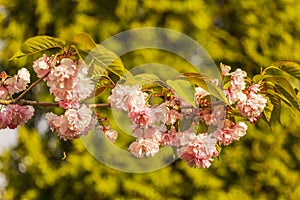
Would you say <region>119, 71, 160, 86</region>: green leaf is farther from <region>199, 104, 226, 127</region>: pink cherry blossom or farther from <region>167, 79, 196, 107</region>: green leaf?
<region>199, 104, 226, 127</region>: pink cherry blossom

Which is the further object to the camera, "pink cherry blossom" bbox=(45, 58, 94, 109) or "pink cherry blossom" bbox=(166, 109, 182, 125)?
"pink cherry blossom" bbox=(166, 109, 182, 125)

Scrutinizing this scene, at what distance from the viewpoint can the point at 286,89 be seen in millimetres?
1545

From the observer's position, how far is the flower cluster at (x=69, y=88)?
150 cm

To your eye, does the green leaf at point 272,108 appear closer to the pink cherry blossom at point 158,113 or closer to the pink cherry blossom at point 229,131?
the pink cherry blossom at point 229,131

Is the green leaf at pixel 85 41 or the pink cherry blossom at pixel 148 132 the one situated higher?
the green leaf at pixel 85 41

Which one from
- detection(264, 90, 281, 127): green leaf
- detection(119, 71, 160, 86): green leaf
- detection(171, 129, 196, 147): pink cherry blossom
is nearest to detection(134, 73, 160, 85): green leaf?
detection(119, 71, 160, 86): green leaf

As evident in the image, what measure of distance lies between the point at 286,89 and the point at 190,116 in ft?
0.92

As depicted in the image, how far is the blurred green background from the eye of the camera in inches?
131

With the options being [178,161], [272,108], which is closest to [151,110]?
[272,108]

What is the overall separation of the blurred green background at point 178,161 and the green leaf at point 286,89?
68.6 inches

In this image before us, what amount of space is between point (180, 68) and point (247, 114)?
5.81 ft

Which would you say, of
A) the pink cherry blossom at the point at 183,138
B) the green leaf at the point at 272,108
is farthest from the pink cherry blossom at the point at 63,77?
the green leaf at the point at 272,108

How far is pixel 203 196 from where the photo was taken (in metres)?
3.35

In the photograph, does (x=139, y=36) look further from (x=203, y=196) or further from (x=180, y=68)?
(x=203, y=196)
